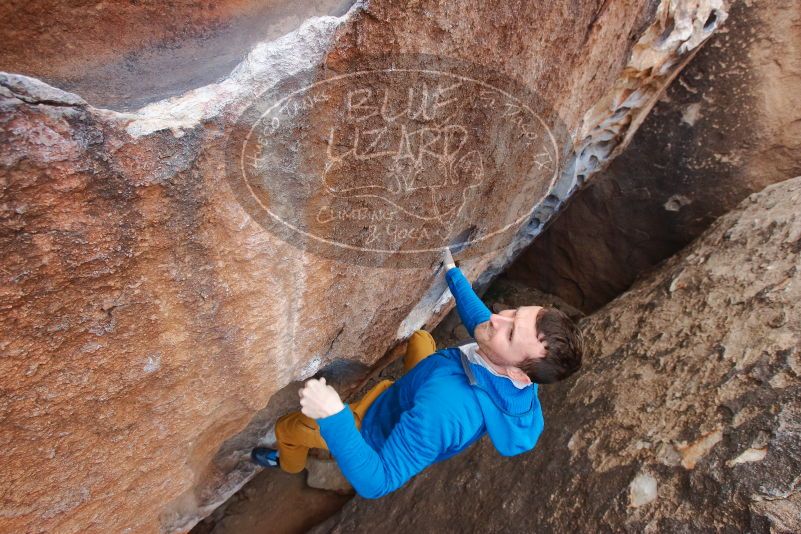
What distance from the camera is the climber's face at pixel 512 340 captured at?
54.5 inches

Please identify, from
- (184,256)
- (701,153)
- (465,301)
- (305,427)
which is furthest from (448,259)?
(701,153)

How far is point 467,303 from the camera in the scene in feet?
6.17

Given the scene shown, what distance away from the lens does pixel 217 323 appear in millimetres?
1383

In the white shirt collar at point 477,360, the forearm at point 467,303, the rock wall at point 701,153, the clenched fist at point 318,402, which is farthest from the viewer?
the rock wall at point 701,153

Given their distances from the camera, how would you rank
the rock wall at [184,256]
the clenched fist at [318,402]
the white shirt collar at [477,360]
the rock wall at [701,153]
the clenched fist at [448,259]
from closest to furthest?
1. the rock wall at [184,256]
2. the clenched fist at [318,402]
3. the white shirt collar at [477,360]
4. the clenched fist at [448,259]
5. the rock wall at [701,153]

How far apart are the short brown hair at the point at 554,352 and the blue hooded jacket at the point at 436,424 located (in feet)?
0.34

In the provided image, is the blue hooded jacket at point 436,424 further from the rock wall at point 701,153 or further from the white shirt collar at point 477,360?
the rock wall at point 701,153

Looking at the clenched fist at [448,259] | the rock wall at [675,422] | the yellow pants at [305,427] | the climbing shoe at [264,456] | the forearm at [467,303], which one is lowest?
the rock wall at [675,422]

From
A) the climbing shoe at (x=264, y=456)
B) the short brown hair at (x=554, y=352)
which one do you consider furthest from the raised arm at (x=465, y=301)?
the climbing shoe at (x=264, y=456)

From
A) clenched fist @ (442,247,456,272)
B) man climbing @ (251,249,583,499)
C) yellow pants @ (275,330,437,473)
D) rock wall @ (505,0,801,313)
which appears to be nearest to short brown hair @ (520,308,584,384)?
man climbing @ (251,249,583,499)

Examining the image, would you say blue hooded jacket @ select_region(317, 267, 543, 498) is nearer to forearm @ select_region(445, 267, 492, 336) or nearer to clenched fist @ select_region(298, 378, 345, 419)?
clenched fist @ select_region(298, 378, 345, 419)

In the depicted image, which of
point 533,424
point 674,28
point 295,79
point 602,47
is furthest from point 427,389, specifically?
point 674,28

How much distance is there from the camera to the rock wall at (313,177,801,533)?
1.52 metres

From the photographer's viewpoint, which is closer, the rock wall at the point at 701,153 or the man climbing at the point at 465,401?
the man climbing at the point at 465,401
